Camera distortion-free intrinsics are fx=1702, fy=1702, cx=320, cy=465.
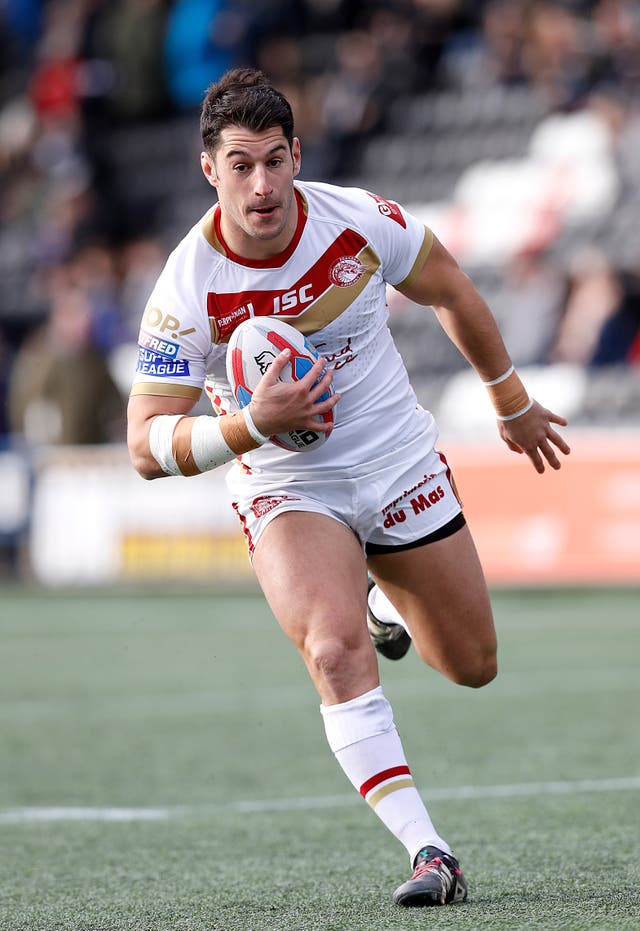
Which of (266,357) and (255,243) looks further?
(255,243)

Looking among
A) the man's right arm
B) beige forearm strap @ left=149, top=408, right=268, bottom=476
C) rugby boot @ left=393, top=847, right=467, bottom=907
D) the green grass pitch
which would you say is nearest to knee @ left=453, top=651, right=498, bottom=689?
the green grass pitch

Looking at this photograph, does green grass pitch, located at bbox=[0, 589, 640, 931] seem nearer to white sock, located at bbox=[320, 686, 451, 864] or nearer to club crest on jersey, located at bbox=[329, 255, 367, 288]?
white sock, located at bbox=[320, 686, 451, 864]

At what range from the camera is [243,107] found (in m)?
4.56

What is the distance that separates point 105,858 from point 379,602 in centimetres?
123

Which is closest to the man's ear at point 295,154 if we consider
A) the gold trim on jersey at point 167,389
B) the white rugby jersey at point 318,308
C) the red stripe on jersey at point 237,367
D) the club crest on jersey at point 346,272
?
the white rugby jersey at point 318,308

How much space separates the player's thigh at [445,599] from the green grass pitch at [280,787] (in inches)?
23.7

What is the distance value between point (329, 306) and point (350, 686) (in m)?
1.08

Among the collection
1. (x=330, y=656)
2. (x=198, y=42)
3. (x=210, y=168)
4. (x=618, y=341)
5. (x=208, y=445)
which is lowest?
(x=330, y=656)

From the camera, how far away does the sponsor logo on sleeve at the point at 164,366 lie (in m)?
4.65

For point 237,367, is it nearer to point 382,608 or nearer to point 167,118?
point 382,608

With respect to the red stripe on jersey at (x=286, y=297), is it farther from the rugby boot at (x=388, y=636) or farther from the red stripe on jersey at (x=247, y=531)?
the rugby boot at (x=388, y=636)

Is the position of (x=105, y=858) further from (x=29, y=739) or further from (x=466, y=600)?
(x=29, y=739)

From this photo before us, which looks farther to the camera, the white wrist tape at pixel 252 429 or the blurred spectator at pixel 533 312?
the blurred spectator at pixel 533 312

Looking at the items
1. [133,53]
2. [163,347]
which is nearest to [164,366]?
[163,347]
